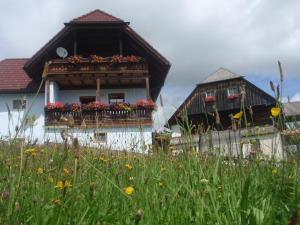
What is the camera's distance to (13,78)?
26.2m

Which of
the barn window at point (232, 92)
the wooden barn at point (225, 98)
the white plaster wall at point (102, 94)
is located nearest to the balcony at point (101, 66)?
the white plaster wall at point (102, 94)

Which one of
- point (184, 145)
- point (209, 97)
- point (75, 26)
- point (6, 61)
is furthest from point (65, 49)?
point (184, 145)

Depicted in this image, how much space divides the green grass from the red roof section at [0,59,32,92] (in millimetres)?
23257

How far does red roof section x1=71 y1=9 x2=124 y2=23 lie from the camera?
2277cm

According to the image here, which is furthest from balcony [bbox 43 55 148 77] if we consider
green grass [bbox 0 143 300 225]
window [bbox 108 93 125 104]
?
green grass [bbox 0 143 300 225]

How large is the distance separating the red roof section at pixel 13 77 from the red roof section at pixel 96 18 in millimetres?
5278

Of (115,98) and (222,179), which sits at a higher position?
(115,98)

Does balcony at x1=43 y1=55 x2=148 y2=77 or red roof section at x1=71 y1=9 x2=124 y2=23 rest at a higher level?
red roof section at x1=71 y1=9 x2=124 y2=23

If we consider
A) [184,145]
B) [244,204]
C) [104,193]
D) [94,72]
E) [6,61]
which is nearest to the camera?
[244,204]

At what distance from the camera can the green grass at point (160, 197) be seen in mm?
1648

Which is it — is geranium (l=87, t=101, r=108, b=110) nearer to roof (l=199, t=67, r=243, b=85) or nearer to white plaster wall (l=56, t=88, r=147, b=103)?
white plaster wall (l=56, t=88, r=147, b=103)

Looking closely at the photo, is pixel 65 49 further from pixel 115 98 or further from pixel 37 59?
pixel 115 98

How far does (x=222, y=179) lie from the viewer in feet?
6.95

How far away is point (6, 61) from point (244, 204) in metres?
28.9
